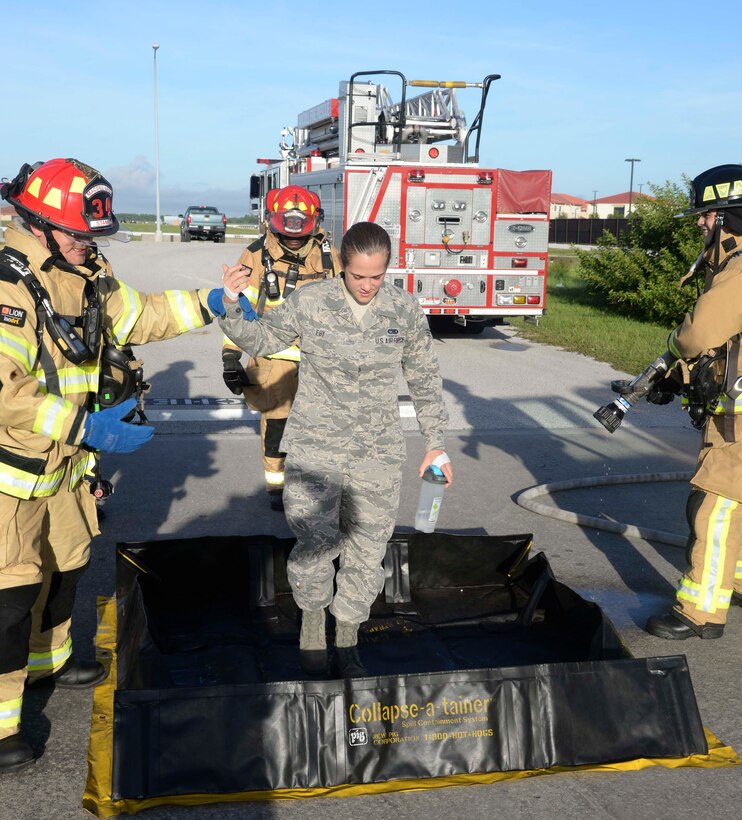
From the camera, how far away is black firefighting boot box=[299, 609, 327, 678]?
4074mm

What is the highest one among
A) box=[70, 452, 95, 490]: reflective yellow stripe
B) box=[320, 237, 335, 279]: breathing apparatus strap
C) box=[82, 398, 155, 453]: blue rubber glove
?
box=[320, 237, 335, 279]: breathing apparatus strap

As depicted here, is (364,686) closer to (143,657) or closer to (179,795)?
(179,795)

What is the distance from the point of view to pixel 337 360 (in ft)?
12.6

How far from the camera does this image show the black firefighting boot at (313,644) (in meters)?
4.07

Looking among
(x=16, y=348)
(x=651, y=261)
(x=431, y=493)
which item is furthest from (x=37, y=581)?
(x=651, y=261)

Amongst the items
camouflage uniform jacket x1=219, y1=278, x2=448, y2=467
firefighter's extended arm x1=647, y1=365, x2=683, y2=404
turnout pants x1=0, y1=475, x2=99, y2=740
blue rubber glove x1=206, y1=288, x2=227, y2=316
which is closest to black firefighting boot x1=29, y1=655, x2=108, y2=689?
turnout pants x1=0, y1=475, x2=99, y2=740

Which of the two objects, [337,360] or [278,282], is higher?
[278,282]

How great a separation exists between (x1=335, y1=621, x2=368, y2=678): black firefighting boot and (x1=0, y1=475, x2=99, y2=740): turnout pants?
113 centimetres

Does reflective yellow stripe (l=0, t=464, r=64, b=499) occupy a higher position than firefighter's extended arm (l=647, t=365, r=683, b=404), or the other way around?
firefighter's extended arm (l=647, t=365, r=683, b=404)

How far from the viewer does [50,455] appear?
3.52 meters

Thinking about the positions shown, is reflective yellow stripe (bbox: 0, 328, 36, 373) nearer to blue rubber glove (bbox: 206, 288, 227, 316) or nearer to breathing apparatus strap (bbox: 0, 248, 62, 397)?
breathing apparatus strap (bbox: 0, 248, 62, 397)

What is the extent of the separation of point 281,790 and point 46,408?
158 cm

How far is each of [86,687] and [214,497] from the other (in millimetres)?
2774

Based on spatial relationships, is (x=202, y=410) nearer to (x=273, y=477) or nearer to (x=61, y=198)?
→ (x=273, y=477)
